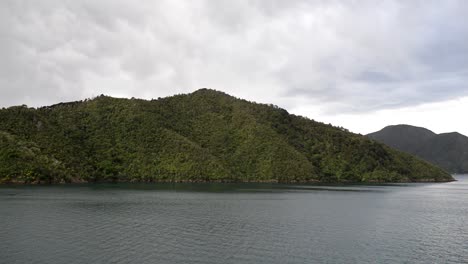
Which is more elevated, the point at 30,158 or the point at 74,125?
the point at 74,125

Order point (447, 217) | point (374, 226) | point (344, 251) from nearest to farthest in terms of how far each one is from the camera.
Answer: point (344, 251) → point (374, 226) → point (447, 217)

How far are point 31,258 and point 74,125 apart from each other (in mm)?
169338

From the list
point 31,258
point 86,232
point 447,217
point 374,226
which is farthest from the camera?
point 447,217

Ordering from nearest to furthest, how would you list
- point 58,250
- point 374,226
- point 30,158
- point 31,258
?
point 31,258, point 58,250, point 374,226, point 30,158

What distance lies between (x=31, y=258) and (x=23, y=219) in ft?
79.6

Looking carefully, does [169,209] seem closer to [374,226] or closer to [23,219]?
[23,219]

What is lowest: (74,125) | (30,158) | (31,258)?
(31,258)

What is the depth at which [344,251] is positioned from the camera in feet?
150

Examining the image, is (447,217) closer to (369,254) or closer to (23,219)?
(369,254)

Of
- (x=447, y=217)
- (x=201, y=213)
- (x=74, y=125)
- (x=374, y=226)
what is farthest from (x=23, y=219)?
(x=74, y=125)

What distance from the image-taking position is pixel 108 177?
183m

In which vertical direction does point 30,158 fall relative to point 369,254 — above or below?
above

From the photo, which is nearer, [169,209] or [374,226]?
[374,226]

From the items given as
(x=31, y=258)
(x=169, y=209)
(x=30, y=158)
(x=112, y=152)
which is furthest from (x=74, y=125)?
(x=31, y=258)
